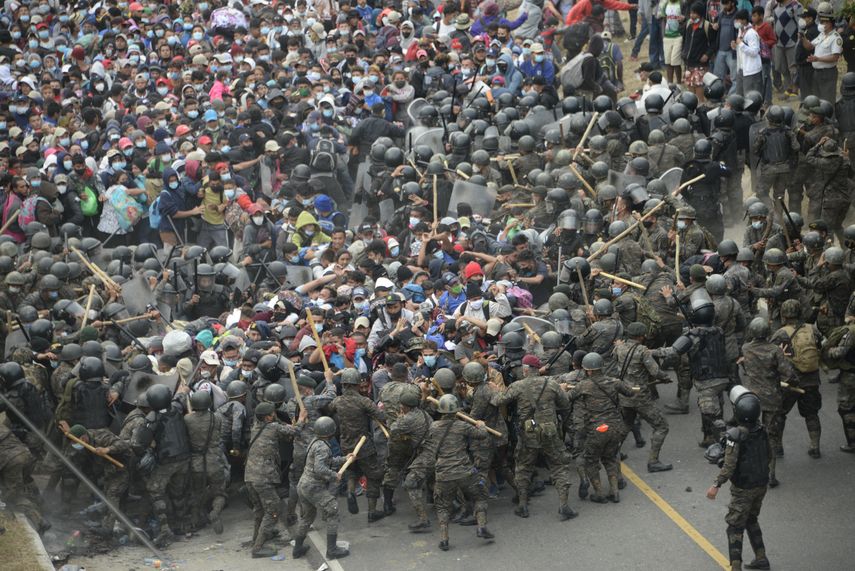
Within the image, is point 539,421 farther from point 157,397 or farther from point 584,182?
point 584,182

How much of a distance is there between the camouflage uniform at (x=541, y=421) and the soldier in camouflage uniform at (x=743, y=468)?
1.99m

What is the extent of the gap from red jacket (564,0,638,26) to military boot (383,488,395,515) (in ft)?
40.9

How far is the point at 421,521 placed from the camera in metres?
14.6

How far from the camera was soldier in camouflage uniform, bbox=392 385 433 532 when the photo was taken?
14.3 metres

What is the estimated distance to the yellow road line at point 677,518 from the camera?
13.5 metres

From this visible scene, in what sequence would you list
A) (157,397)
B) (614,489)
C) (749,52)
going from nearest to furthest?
1. (157,397)
2. (614,489)
3. (749,52)

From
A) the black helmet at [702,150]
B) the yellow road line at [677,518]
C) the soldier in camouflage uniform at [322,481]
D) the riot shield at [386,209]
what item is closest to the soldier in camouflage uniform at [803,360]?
the yellow road line at [677,518]

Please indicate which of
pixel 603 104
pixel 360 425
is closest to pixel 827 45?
pixel 603 104

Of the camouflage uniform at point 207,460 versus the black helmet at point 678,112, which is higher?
the black helmet at point 678,112

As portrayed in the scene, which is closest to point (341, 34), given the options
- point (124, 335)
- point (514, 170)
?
point (514, 170)

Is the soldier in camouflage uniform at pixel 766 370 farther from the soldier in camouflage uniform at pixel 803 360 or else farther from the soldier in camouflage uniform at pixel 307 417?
the soldier in camouflage uniform at pixel 307 417

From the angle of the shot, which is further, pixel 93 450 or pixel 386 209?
pixel 386 209

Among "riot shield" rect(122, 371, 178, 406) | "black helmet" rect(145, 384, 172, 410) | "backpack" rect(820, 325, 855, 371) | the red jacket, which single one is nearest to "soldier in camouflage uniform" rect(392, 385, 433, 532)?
"black helmet" rect(145, 384, 172, 410)

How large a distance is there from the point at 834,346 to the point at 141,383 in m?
7.55
